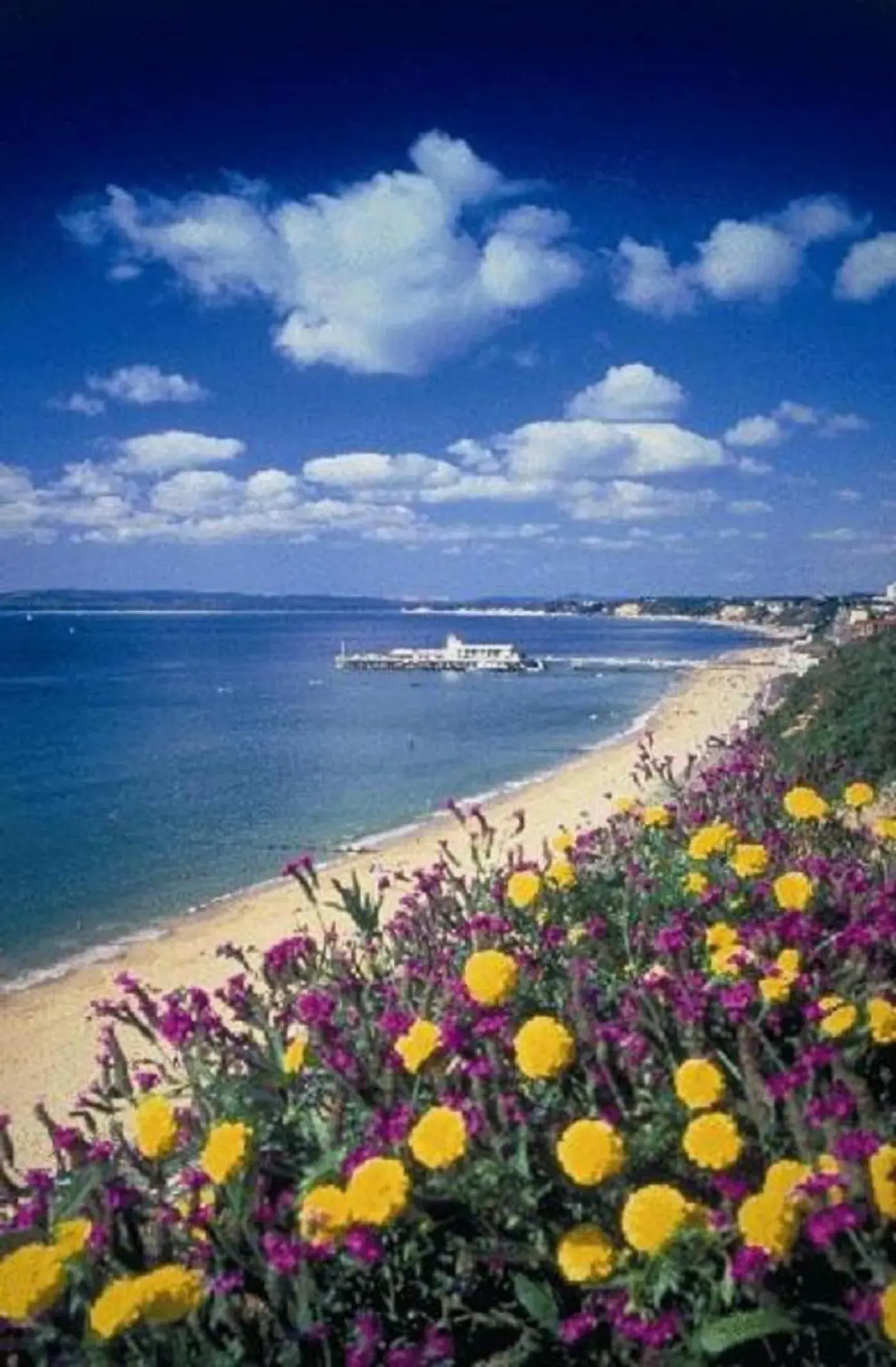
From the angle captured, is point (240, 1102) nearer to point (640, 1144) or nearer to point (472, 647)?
point (640, 1144)

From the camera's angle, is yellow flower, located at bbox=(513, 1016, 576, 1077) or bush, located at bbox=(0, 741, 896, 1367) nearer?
bush, located at bbox=(0, 741, 896, 1367)

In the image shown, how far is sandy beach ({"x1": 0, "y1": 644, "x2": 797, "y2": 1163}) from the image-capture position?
39.5 feet

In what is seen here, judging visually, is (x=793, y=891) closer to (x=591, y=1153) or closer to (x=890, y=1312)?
(x=591, y=1153)

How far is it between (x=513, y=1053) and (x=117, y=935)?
Answer: 17.2 metres

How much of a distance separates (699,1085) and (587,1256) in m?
0.48

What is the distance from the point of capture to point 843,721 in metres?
16.4

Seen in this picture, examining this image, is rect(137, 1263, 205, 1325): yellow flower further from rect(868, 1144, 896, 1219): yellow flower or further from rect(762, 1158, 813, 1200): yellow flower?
rect(868, 1144, 896, 1219): yellow flower

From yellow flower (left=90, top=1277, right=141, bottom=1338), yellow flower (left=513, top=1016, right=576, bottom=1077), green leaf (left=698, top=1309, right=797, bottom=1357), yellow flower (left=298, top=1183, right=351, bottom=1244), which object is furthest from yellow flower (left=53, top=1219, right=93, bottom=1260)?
green leaf (left=698, top=1309, right=797, bottom=1357)

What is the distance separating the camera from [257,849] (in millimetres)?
25031

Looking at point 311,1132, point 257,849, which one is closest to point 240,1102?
point 311,1132

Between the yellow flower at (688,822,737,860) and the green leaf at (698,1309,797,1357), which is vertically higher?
the yellow flower at (688,822,737,860)

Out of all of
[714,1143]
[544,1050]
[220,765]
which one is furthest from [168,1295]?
[220,765]

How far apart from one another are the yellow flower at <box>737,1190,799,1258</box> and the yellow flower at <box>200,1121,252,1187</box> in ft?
3.75

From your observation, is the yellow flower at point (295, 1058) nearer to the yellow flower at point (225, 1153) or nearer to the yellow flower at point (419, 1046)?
the yellow flower at point (419, 1046)
